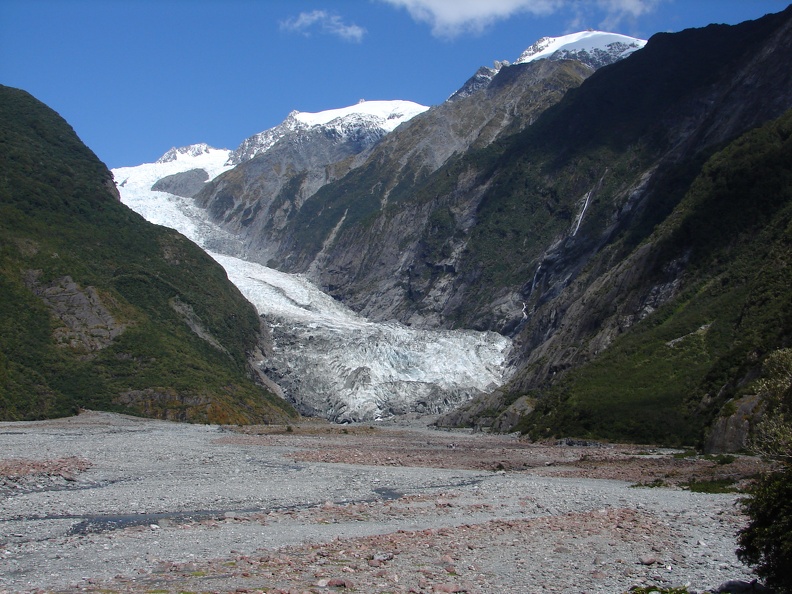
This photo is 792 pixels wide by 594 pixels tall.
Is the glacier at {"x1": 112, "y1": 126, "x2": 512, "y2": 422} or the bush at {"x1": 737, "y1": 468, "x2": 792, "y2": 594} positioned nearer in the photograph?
the bush at {"x1": 737, "y1": 468, "x2": 792, "y2": 594}

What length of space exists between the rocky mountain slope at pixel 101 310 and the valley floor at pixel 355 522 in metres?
34.3

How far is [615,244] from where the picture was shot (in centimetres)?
11181

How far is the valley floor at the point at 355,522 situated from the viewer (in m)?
17.1

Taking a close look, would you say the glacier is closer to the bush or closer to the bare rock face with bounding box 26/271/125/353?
the bare rock face with bounding box 26/271/125/353

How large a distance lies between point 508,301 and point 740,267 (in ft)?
237

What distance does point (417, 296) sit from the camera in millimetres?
163500

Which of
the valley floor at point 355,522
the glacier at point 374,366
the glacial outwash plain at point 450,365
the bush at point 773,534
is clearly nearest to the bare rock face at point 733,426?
the glacial outwash plain at point 450,365

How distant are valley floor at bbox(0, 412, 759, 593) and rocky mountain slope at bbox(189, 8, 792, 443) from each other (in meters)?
17.0

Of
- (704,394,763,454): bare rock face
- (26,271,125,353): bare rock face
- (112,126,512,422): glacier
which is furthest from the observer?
(112,126,512,422): glacier

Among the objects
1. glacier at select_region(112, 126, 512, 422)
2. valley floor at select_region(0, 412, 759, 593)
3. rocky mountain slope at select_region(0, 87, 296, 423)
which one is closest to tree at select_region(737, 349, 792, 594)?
valley floor at select_region(0, 412, 759, 593)

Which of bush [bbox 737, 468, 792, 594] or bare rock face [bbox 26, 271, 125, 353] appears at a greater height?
bare rock face [bbox 26, 271, 125, 353]

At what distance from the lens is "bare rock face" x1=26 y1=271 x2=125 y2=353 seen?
87250 mm

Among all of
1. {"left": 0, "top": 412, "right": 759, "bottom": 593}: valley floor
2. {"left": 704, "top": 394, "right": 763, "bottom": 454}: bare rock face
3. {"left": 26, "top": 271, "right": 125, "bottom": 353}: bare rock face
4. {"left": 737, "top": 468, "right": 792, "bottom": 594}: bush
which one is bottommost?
{"left": 0, "top": 412, "right": 759, "bottom": 593}: valley floor

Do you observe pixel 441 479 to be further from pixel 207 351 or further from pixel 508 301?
pixel 508 301
